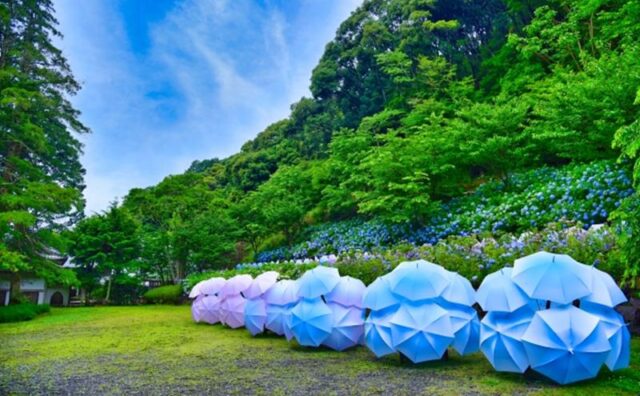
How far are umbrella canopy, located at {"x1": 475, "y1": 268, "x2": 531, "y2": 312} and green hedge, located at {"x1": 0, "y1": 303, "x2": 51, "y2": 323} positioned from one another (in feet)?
41.1

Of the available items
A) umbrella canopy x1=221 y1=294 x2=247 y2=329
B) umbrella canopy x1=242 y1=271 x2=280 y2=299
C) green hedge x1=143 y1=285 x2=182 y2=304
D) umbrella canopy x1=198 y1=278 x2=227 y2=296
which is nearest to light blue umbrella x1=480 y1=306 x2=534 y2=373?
umbrella canopy x1=242 y1=271 x2=280 y2=299

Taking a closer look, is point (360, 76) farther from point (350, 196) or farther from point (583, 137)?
point (583, 137)

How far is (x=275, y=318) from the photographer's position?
6.99 m

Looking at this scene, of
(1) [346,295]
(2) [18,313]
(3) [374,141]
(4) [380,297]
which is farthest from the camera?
(3) [374,141]

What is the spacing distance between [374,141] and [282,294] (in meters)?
14.5

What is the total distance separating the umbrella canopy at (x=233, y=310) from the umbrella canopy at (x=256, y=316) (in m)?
1.04

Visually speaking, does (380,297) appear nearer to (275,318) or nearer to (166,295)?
(275,318)

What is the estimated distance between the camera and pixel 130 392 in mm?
3891

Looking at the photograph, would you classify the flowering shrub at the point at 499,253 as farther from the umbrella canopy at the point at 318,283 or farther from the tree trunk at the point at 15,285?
the tree trunk at the point at 15,285

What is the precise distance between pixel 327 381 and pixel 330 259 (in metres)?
5.24

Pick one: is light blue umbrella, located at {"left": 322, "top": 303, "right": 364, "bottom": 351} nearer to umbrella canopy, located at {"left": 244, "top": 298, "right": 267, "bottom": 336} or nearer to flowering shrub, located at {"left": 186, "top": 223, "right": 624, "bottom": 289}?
umbrella canopy, located at {"left": 244, "top": 298, "right": 267, "bottom": 336}

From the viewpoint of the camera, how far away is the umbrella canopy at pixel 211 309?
9.06 meters

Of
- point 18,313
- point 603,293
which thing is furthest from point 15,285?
point 603,293

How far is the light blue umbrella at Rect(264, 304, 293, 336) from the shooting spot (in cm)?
687
